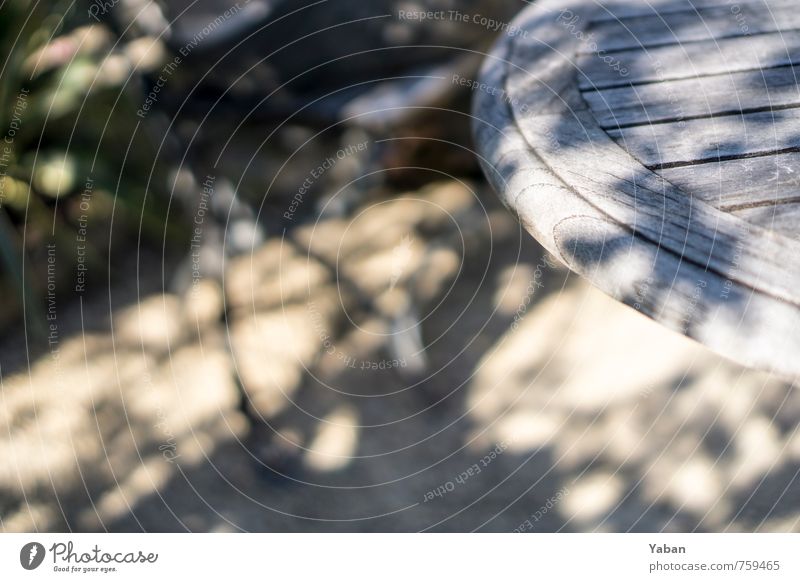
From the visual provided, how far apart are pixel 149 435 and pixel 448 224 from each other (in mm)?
1094

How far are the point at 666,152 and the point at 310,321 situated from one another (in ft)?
4.79

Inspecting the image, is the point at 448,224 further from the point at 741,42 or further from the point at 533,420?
the point at 741,42

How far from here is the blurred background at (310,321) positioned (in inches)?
72.7

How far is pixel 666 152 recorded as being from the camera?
0.95m

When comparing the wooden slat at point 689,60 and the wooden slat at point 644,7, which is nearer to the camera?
the wooden slat at point 689,60

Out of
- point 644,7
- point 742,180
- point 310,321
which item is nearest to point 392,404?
point 310,321

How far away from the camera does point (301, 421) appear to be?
2.02 meters

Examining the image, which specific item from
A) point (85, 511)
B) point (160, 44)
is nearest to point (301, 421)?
point (85, 511)

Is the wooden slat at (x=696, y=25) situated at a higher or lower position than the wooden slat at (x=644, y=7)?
lower

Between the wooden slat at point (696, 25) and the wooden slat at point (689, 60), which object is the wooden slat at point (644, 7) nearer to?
the wooden slat at point (696, 25)

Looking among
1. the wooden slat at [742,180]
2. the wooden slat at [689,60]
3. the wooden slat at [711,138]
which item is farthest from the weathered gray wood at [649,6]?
the wooden slat at [742,180]

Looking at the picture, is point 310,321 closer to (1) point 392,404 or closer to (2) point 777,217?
(1) point 392,404

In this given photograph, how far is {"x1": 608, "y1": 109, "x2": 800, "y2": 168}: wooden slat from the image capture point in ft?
3.10

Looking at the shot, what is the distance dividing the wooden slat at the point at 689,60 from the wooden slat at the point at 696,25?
2cm
